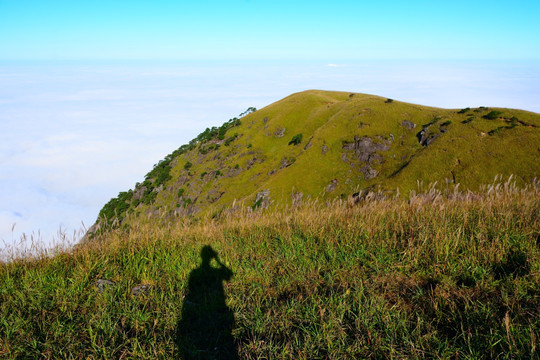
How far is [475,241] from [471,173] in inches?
2155

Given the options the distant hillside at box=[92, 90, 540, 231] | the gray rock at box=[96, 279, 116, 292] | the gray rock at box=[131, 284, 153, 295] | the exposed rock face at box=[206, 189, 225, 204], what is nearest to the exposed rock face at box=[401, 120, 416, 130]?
the distant hillside at box=[92, 90, 540, 231]

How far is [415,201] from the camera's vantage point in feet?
23.0

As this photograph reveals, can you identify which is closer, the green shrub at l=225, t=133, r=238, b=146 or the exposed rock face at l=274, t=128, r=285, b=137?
the exposed rock face at l=274, t=128, r=285, b=137

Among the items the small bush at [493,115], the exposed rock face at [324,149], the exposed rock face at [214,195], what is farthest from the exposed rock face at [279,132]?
the small bush at [493,115]

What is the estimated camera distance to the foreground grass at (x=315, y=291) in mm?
3137

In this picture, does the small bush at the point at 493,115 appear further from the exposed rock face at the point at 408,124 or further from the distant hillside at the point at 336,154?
the exposed rock face at the point at 408,124

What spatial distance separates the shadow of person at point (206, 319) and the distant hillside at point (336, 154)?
3.40 metres

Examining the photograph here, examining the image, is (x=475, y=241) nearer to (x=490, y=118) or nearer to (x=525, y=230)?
(x=525, y=230)

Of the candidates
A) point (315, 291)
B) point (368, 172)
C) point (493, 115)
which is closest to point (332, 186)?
point (368, 172)

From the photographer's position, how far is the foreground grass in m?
3.14

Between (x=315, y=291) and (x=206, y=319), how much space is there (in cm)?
152

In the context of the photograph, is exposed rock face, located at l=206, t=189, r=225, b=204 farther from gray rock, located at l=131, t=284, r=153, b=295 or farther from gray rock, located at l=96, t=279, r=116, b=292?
gray rock, located at l=131, t=284, r=153, b=295

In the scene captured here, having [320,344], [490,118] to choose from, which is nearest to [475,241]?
[320,344]

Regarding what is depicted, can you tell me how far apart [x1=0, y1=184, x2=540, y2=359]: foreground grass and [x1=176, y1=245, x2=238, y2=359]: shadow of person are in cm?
9
